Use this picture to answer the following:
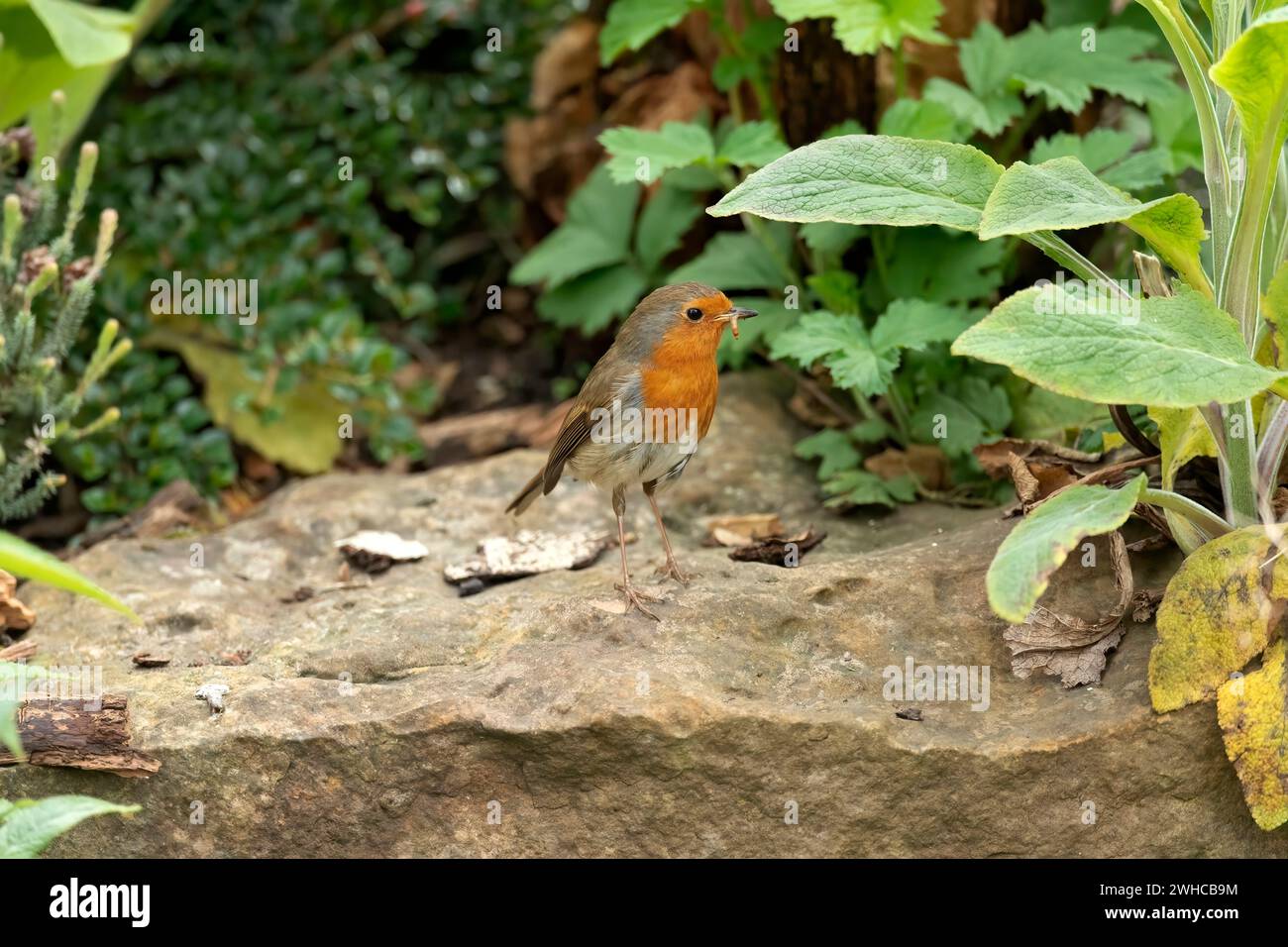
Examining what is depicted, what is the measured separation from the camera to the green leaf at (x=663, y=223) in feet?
19.6

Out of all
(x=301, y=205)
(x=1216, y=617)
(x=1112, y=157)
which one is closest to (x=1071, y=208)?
(x=1216, y=617)

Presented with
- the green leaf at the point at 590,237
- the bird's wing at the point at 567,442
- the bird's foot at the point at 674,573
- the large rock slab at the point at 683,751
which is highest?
the green leaf at the point at 590,237

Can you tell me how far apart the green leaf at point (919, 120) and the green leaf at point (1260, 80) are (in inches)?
61.8

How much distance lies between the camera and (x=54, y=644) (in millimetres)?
4195

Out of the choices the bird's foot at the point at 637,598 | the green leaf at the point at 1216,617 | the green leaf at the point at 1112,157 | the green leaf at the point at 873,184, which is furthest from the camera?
the green leaf at the point at 1112,157

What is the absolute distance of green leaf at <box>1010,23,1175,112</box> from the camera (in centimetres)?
499

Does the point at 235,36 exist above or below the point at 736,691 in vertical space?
above

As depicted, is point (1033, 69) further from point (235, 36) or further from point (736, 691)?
point (235, 36)

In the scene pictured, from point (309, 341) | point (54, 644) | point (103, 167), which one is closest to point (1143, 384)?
point (54, 644)

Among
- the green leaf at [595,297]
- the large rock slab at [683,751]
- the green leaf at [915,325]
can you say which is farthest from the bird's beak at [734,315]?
the green leaf at [595,297]

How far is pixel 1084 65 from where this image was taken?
16.7ft

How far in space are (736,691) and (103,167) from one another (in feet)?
14.7

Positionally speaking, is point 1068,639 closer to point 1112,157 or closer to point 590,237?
point 1112,157

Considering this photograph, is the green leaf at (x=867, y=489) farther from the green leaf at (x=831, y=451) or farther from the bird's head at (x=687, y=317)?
the bird's head at (x=687, y=317)
